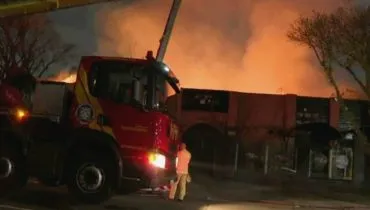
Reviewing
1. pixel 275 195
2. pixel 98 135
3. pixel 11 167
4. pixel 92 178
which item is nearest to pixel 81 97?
pixel 98 135

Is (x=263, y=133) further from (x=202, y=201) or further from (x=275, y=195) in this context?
(x=202, y=201)

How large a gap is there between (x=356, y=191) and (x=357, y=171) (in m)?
2.94

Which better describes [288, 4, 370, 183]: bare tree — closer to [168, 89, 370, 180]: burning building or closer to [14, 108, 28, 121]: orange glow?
[168, 89, 370, 180]: burning building

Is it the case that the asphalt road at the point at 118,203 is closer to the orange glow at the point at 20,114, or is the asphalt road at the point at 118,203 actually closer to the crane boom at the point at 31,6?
the orange glow at the point at 20,114

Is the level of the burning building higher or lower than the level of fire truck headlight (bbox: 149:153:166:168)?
higher

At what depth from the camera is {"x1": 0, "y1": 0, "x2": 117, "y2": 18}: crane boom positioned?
1484 cm

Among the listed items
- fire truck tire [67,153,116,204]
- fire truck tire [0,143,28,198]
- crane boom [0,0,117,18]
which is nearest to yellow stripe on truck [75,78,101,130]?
fire truck tire [67,153,116,204]

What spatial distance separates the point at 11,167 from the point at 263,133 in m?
15.2

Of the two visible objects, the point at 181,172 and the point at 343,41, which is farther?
the point at 343,41

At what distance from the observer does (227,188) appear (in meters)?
20.7

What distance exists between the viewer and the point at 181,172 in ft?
46.8

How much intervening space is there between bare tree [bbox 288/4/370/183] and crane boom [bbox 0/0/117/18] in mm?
13389

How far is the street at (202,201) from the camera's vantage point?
11977mm

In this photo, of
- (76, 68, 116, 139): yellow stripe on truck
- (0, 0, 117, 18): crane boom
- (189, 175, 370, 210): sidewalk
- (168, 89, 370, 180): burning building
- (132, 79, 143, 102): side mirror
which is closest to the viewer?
(132, 79, 143, 102): side mirror
